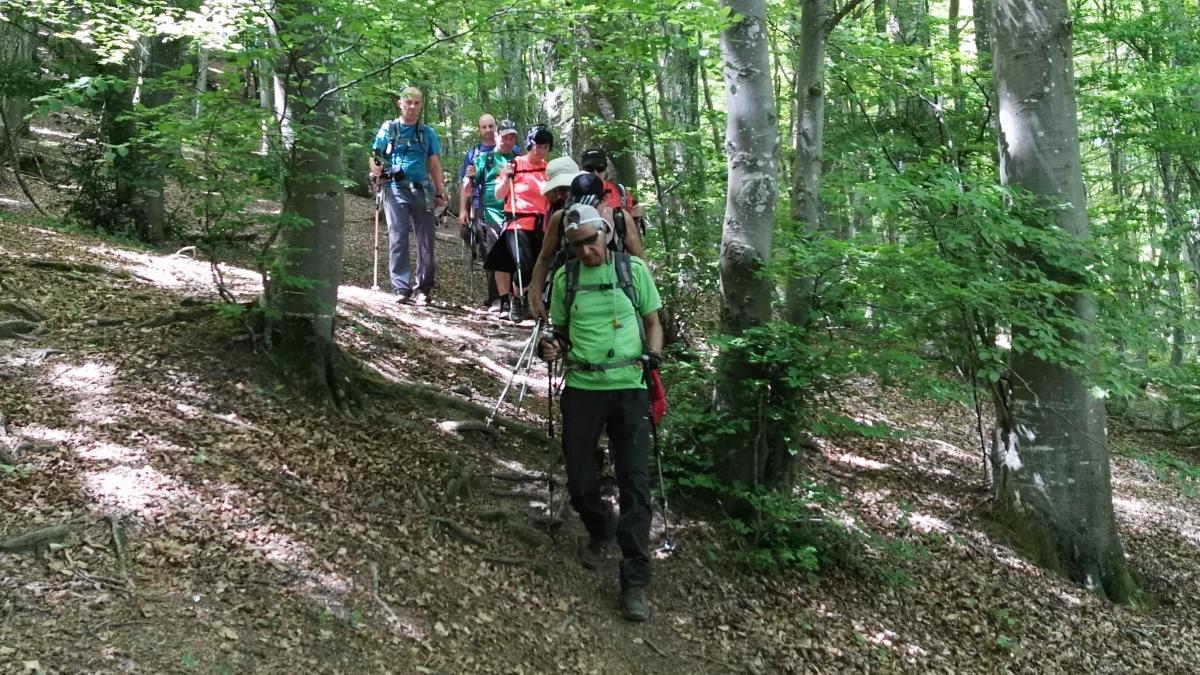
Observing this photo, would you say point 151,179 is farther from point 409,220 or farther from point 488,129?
point 488,129

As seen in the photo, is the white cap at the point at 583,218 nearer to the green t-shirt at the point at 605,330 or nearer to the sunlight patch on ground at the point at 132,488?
the green t-shirt at the point at 605,330

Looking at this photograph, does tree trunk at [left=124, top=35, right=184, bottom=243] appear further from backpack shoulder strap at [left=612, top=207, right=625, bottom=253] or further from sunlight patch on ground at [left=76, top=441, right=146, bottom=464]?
backpack shoulder strap at [left=612, top=207, right=625, bottom=253]

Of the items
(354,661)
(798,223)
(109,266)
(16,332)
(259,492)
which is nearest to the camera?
(354,661)

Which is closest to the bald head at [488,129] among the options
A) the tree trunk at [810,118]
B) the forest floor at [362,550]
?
the forest floor at [362,550]

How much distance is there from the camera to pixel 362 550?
456 centimetres

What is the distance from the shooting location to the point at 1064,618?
6828mm

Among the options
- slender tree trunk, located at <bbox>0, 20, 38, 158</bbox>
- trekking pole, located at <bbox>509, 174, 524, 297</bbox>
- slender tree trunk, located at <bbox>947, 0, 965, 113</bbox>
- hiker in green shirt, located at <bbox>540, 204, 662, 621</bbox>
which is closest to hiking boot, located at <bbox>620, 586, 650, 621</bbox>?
hiker in green shirt, located at <bbox>540, 204, 662, 621</bbox>

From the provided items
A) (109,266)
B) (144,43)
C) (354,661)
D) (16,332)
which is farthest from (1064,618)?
(144,43)

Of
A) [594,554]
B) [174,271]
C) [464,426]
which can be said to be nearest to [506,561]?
[594,554]

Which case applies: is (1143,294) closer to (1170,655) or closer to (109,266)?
(1170,655)

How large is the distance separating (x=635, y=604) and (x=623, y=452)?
900 mm

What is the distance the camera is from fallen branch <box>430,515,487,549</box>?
5.13m

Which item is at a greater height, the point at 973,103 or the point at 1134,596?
the point at 973,103

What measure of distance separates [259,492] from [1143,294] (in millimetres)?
6745
